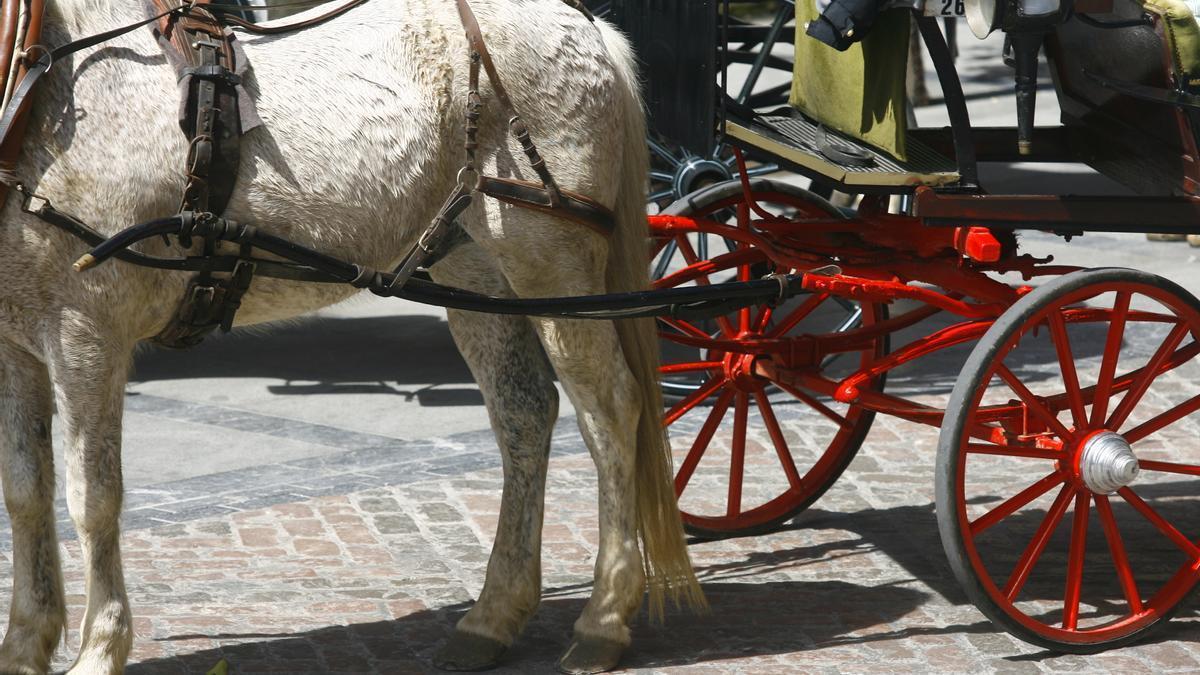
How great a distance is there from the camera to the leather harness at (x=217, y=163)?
3.73 meters

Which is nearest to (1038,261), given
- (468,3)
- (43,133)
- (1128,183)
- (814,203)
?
(1128,183)

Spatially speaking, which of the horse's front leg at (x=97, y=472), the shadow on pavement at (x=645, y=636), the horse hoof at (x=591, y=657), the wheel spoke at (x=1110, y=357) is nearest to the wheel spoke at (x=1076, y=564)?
the wheel spoke at (x=1110, y=357)

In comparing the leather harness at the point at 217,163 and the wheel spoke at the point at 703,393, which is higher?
the leather harness at the point at 217,163

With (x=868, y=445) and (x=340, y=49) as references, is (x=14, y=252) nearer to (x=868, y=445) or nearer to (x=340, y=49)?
(x=340, y=49)

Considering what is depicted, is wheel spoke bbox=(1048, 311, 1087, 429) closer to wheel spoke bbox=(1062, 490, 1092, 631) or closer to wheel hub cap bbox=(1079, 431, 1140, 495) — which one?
wheel hub cap bbox=(1079, 431, 1140, 495)

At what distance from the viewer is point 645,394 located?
4.64m

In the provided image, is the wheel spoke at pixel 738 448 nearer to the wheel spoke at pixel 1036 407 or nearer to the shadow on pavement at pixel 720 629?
the shadow on pavement at pixel 720 629

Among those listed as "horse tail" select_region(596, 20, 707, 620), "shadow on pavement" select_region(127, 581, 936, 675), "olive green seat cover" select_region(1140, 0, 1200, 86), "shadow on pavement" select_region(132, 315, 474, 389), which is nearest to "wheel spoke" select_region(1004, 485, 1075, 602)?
"shadow on pavement" select_region(127, 581, 936, 675)

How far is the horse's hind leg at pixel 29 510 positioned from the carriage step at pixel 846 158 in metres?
2.19

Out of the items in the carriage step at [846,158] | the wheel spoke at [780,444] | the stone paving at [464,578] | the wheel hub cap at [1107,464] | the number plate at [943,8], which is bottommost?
the stone paving at [464,578]

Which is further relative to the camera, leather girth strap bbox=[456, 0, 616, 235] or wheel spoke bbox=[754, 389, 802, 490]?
wheel spoke bbox=[754, 389, 802, 490]

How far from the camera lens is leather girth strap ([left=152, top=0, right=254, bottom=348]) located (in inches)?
149

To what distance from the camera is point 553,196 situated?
4.25 metres

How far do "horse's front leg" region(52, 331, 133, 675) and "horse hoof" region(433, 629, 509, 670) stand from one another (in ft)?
2.90
